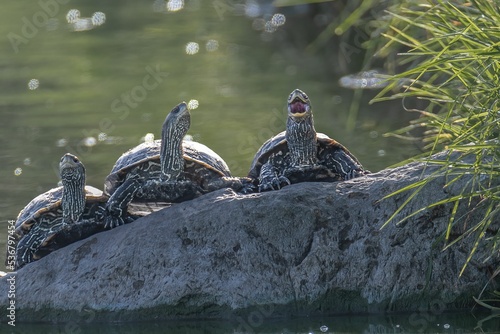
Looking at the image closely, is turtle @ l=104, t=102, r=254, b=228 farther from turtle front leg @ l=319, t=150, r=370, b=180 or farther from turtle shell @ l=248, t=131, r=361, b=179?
turtle front leg @ l=319, t=150, r=370, b=180

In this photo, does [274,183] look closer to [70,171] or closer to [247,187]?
[247,187]

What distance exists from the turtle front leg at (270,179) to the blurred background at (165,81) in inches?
38.5

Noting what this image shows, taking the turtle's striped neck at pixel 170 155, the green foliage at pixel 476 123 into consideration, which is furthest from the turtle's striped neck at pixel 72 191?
the green foliage at pixel 476 123

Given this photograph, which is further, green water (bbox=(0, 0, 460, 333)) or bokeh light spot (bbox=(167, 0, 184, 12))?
bokeh light spot (bbox=(167, 0, 184, 12))

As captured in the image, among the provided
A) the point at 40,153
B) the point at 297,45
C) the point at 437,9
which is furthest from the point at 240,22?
the point at 437,9

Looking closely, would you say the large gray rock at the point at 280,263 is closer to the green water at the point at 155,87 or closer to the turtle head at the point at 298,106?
the green water at the point at 155,87

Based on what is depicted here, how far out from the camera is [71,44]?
14.6 m

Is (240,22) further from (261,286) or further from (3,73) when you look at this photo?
(261,286)

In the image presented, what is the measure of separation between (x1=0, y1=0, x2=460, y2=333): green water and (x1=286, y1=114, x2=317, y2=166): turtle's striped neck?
1.10 meters

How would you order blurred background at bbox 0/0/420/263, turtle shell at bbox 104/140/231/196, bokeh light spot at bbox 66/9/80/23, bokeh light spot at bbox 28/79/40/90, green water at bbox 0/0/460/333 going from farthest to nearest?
bokeh light spot at bbox 66/9/80/23, bokeh light spot at bbox 28/79/40/90, blurred background at bbox 0/0/420/263, green water at bbox 0/0/460/333, turtle shell at bbox 104/140/231/196

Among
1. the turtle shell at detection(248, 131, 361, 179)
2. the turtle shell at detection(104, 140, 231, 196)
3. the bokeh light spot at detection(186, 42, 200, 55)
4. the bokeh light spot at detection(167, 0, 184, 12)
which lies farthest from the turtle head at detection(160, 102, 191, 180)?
the bokeh light spot at detection(167, 0, 184, 12)

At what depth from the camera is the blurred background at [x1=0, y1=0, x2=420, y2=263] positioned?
30.2ft

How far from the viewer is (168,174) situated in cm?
591

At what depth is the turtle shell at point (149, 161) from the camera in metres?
6.03
